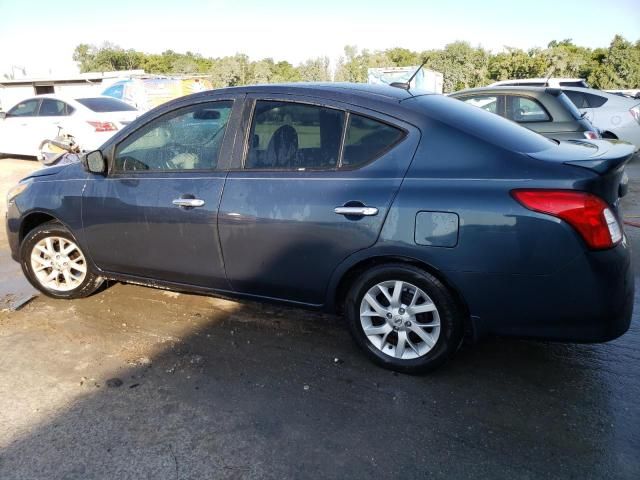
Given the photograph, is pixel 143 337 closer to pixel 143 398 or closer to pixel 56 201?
pixel 143 398

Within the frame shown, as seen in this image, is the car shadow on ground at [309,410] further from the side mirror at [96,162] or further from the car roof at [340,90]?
the car roof at [340,90]

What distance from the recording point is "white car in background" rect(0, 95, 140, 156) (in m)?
11.7

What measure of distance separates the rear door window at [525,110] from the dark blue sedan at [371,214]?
4.27 m

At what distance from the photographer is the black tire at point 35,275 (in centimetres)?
429

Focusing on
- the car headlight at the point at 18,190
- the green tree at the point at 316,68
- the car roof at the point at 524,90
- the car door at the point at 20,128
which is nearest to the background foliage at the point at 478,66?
the green tree at the point at 316,68

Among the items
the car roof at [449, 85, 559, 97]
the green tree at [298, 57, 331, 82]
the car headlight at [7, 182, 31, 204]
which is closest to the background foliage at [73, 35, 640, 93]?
the green tree at [298, 57, 331, 82]

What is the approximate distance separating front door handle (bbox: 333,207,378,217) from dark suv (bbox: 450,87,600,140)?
4.99 m

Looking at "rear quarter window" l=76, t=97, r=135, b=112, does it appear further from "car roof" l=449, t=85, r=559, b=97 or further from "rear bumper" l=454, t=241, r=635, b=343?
"rear bumper" l=454, t=241, r=635, b=343

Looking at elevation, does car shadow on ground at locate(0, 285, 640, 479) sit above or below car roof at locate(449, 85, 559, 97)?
below

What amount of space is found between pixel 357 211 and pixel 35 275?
2892 mm

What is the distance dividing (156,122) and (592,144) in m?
2.96

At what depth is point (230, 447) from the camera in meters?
2.64

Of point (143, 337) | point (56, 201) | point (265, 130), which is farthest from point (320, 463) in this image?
point (56, 201)

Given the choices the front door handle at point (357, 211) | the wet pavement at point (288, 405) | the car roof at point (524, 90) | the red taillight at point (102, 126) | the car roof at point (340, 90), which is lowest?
the wet pavement at point (288, 405)
